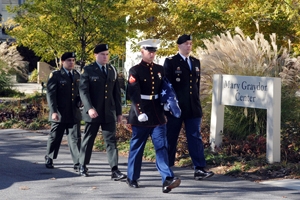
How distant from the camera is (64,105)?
10.5 m

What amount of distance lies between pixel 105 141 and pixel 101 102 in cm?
54

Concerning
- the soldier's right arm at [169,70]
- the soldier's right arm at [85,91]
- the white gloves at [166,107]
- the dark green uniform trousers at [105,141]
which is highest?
the soldier's right arm at [169,70]

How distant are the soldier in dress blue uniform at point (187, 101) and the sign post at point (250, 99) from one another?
1189 millimetres

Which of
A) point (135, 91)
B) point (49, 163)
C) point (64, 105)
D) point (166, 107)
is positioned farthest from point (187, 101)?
point (49, 163)

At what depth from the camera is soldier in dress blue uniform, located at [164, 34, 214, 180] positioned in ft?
30.6

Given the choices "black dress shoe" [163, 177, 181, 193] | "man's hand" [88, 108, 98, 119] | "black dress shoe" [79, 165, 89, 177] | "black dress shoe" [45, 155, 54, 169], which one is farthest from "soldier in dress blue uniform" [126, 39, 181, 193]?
"black dress shoe" [45, 155, 54, 169]

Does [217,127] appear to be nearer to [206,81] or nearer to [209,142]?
[209,142]

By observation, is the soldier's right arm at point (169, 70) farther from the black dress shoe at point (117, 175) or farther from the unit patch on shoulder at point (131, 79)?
the black dress shoe at point (117, 175)

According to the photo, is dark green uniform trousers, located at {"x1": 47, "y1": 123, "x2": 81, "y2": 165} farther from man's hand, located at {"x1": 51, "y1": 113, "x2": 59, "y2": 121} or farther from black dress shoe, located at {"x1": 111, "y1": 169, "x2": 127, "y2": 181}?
black dress shoe, located at {"x1": 111, "y1": 169, "x2": 127, "y2": 181}

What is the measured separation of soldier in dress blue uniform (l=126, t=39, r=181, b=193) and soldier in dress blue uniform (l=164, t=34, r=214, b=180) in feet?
2.62

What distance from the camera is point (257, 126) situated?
1126 cm

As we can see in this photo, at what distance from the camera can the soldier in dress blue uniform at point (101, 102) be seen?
9383mm

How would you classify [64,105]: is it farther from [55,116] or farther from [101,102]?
[101,102]

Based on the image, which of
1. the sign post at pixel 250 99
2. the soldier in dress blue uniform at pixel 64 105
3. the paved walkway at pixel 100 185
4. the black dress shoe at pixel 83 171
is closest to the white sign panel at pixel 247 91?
the sign post at pixel 250 99
